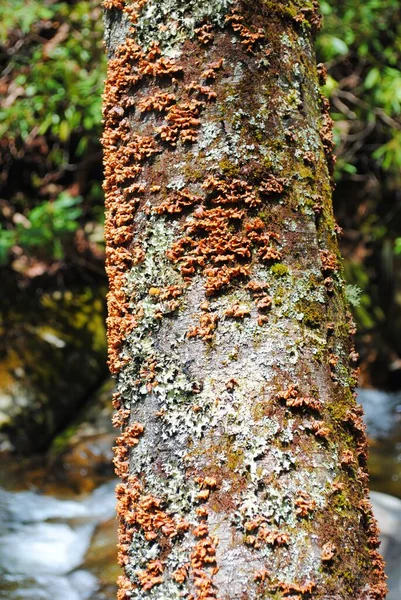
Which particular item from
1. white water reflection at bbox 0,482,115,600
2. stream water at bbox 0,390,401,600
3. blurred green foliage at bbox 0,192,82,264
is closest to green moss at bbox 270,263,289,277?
stream water at bbox 0,390,401,600

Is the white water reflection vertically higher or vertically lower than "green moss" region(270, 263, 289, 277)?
lower

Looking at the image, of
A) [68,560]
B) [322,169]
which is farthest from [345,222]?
[322,169]

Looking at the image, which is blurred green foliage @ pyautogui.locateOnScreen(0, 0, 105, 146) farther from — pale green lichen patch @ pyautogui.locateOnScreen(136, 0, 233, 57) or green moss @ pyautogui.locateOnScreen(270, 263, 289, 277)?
green moss @ pyautogui.locateOnScreen(270, 263, 289, 277)

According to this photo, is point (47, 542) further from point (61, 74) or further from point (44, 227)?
point (61, 74)

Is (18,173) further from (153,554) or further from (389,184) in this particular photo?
(153,554)

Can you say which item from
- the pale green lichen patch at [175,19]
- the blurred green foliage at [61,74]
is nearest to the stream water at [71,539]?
the pale green lichen patch at [175,19]

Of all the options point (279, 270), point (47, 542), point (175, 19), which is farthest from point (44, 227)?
point (279, 270)
